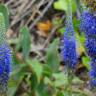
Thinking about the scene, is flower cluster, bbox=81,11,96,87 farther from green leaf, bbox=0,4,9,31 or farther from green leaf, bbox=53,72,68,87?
green leaf, bbox=53,72,68,87

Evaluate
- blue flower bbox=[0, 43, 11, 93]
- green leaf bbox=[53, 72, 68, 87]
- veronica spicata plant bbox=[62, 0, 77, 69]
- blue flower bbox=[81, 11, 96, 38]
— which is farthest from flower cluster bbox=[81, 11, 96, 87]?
green leaf bbox=[53, 72, 68, 87]

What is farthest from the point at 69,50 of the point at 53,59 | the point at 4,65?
the point at 53,59

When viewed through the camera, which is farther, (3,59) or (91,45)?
(91,45)

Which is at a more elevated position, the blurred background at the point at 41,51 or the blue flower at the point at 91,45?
the blue flower at the point at 91,45

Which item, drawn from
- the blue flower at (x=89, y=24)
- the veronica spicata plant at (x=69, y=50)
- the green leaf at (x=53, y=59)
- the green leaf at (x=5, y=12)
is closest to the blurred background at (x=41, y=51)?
the green leaf at (x=53, y=59)

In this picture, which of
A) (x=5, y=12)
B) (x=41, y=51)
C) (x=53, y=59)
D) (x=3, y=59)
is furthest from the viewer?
(x=41, y=51)

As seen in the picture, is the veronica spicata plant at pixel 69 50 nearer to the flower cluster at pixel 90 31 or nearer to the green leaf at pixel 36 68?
the flower cluster at pixel 90 31

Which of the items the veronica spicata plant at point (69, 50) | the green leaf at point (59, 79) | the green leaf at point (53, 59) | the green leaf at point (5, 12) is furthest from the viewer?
the green leaf at point (53, 59)

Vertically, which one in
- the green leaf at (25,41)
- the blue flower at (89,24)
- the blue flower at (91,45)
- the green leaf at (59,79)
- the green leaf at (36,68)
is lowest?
the green leaf at (59,79)

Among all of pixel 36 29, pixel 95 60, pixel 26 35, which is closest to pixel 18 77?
pixel 26 35

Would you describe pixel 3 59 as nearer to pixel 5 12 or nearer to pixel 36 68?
pixel 5 12

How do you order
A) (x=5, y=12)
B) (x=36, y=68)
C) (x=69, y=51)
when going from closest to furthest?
(x=69, y=51) < (x=5, y=12) < (x=36, y=68)
